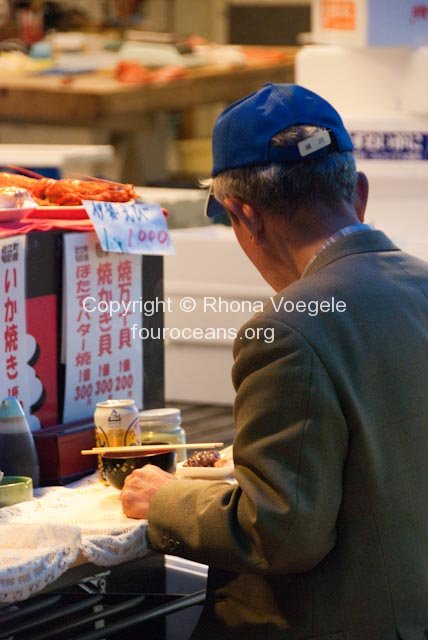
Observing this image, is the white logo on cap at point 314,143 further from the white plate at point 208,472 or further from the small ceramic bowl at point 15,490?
the small ceramic bowl at point 15,490

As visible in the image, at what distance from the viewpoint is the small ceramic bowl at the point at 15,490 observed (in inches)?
94.2

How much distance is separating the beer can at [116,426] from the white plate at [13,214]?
0.45 m

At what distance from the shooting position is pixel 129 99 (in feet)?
29.2

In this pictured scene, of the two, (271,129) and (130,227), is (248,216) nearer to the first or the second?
(271,129)

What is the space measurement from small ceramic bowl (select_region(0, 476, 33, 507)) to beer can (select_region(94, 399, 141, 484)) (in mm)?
184

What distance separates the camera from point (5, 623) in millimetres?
2320

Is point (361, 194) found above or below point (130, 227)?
above

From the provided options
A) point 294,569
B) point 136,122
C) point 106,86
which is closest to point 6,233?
point 294,569

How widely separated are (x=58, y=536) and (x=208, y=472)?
1.40ft

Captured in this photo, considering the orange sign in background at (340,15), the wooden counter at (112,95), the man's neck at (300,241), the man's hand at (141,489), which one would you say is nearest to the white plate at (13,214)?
the man's hand at (141,489)

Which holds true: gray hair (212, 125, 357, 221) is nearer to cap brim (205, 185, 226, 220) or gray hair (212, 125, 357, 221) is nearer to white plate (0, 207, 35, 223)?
cap brim (205, 185, 226, 220)

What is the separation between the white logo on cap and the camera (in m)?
2.05

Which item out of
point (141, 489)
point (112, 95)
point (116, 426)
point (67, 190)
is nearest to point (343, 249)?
point (141, 489)

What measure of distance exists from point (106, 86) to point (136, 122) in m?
0.81
